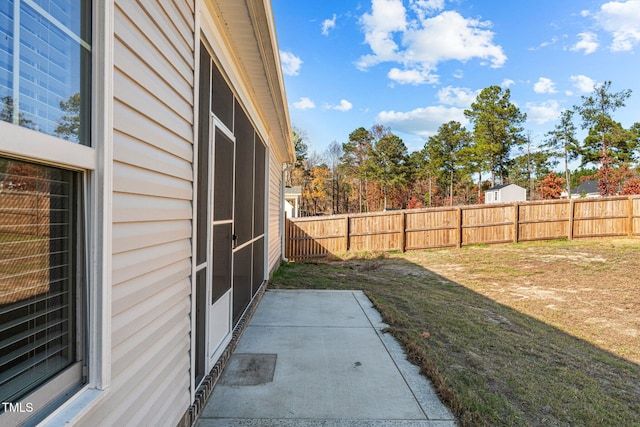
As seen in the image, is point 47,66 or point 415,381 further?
point 415,381

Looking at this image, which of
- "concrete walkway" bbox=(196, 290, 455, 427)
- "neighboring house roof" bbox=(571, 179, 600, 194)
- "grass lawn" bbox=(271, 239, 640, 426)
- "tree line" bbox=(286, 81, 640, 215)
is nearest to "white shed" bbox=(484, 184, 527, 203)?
"tree line" bbox=(286, 81, 640, 215)

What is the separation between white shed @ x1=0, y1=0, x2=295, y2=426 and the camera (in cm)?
93

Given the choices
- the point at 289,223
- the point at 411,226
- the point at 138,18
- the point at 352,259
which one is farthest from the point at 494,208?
the point at 138,18

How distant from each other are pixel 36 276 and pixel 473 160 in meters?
34.2

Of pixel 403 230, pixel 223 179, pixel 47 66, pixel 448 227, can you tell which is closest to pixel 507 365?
pixel 223 179

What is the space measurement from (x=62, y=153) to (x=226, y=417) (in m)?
2.09

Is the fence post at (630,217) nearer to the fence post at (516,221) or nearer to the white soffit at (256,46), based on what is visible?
the fence post at (516,221)

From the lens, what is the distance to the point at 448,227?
13.3 metres

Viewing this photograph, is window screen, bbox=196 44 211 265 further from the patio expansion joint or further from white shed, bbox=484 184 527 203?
white shed, bbox=484 184 527 203

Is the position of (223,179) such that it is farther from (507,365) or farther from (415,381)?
(507,365)

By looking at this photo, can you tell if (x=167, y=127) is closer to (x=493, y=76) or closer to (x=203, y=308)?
(x=203, y=308)

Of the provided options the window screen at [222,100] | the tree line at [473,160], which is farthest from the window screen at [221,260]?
the tree line at [473,160]

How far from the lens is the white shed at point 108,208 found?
93cm

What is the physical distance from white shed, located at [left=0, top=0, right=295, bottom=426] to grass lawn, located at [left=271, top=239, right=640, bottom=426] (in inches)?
81.8
